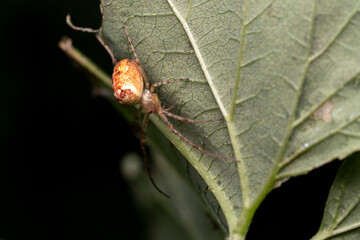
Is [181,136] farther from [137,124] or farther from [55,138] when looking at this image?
[55,138]

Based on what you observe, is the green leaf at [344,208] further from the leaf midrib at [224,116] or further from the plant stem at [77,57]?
the plant stem at [77,57]

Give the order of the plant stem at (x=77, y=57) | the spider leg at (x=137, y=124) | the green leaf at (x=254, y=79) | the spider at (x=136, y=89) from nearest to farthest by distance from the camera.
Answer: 1. the green leaf at (x=254, y=79)
2. the spider at (x=136, y=89)
3. the plant stem at (x=77, y=57)
4. the spider leg at (x=137, y=124)

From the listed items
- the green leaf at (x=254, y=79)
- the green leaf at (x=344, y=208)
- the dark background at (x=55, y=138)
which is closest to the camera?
the green leaf at (x=254, y=79)

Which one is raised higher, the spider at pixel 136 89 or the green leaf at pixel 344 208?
the spider at pixel 136 89

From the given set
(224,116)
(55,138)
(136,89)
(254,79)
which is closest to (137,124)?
(136,89)

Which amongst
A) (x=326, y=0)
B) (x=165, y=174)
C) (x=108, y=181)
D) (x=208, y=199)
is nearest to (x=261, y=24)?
(x=326, y=0)

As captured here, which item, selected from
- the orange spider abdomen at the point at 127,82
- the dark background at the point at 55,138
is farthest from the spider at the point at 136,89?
the dark background at the point at 55,138
